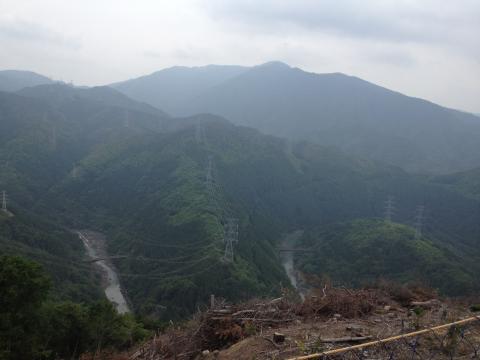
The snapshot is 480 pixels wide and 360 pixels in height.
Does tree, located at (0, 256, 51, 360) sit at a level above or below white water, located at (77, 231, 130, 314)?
above

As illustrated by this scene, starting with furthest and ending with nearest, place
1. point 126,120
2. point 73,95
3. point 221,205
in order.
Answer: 1. point 73,95
2. point 126,120
3. point 221,205

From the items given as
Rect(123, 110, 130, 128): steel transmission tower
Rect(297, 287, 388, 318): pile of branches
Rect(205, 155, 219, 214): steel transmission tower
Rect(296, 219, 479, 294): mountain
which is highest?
Rect(123, 110, 130, 128): steel transmission tower

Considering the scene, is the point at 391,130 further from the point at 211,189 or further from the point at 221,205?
the point at 221,205

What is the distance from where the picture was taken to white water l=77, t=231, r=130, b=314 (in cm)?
4335

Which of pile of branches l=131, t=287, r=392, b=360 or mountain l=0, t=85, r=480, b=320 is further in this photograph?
mountain l=0, t=85, r=480, b=320

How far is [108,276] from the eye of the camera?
1984 inches

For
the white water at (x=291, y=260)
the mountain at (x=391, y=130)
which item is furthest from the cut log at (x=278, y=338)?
the mountain at (x=391, y=130)

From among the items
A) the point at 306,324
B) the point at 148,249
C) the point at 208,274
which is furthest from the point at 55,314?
the point at 148,249

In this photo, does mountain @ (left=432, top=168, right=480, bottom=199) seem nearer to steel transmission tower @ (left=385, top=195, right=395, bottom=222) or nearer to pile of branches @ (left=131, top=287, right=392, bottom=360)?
steel transmission tower @ (left=385, top=195, right=395, bottom=222)

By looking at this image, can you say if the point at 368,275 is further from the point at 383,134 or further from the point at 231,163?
the point at 383,134

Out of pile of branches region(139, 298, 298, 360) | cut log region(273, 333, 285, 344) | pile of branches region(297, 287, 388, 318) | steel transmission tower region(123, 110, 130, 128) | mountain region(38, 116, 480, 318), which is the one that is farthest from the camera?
steel transmission tower region(123, 110, 130, 128)

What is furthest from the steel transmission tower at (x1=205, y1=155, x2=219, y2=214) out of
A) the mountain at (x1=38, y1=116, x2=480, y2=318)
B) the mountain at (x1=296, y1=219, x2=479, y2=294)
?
the mountain at (x1=296, y1=219, x2=479, y2=294)

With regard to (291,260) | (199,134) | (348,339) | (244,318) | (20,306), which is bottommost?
(291,260)

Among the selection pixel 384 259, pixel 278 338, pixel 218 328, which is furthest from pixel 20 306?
pixel 384 259
